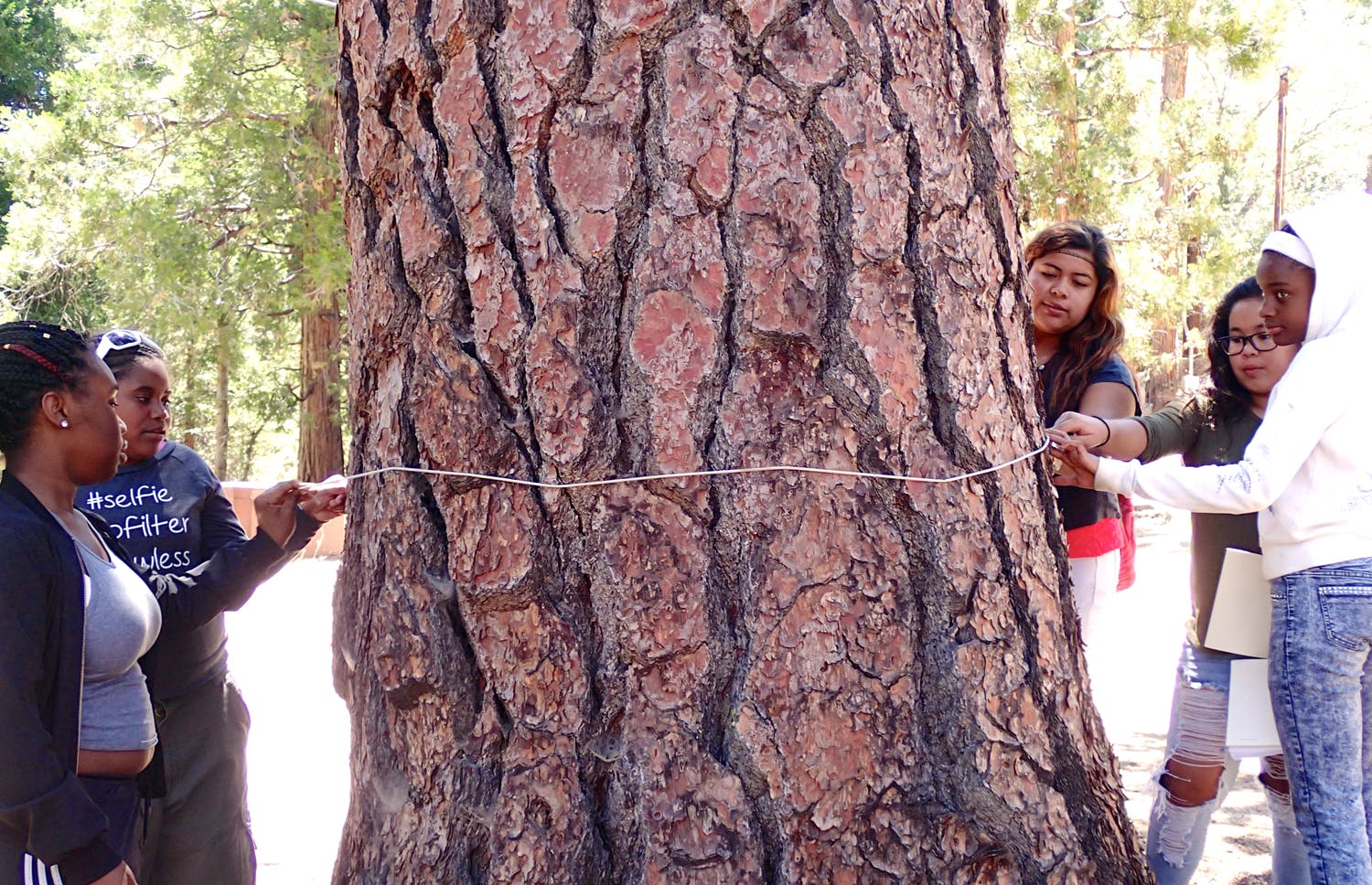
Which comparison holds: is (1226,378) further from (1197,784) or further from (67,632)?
(67,632)

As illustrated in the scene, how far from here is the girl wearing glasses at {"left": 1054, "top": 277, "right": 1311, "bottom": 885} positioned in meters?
2.76

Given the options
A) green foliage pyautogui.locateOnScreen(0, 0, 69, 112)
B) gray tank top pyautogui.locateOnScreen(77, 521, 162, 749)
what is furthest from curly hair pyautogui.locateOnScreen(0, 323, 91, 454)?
green foliage pyautogui.locateOnScreen(0, 0, 69, 112)

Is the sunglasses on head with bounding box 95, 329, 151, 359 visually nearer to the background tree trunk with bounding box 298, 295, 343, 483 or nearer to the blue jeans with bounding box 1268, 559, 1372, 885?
the blue jeans with bounding box 1268, 559, 1372, 885

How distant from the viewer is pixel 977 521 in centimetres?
164

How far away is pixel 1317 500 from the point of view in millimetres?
2506

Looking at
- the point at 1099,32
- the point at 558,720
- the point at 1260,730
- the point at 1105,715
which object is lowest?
the point at 1105,715

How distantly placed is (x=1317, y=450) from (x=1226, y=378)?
0.45 meters

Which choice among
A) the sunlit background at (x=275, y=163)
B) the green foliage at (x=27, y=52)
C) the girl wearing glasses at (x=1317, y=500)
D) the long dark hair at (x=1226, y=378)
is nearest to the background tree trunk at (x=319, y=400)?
the sunlit background at (x=275, y=163)

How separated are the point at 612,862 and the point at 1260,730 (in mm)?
1700

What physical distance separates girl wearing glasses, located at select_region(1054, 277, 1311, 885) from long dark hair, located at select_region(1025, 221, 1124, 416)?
0.19 meters

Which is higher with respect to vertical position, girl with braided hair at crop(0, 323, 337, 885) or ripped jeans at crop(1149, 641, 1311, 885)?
girl with braided hair at crop(0, 323, 337, 885)

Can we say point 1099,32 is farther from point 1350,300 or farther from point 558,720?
point 558,720

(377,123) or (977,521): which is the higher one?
(377,123)

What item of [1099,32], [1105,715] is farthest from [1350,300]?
[1099,32]
